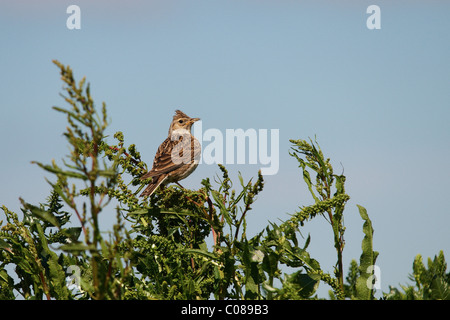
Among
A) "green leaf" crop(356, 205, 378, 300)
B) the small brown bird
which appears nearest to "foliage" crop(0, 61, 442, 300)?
"green leaf" crop(356, 205, 378, 300)

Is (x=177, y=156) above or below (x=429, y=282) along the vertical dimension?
above

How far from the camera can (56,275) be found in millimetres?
3783

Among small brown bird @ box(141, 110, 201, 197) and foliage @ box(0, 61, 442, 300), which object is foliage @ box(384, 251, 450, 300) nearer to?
foliage @ box(0, 61, 442, 300)

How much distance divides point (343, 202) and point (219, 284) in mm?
1047

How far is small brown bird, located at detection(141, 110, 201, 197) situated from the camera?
A: 33.3ft

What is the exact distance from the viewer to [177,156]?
429 inches

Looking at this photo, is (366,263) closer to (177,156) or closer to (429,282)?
(429,282)

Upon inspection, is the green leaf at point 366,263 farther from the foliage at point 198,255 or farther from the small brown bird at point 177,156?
the small brown bird at point 177,156

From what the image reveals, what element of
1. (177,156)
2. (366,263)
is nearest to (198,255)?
(366,263)

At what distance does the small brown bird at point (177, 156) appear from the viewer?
10.2m
